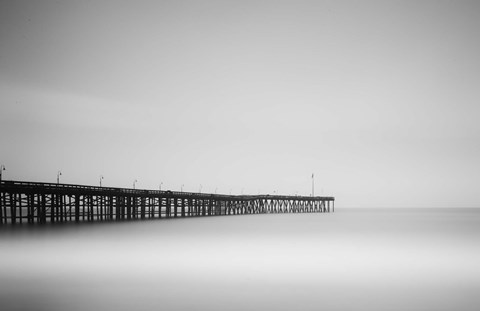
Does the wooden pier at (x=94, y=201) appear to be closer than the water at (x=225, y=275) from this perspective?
No

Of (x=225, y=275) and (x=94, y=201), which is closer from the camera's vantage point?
(x=225, y=275)

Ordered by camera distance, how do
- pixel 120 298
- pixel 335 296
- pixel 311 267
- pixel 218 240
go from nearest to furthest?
pixel 120 298, pixel 335 296, pixel 311 267, pixel 218 240

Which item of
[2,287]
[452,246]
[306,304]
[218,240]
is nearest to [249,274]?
[306,304]

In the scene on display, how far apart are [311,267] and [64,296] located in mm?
11223

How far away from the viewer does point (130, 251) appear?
2641 centimetres

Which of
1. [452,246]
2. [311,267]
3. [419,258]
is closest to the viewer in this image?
[311,267]

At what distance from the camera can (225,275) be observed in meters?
19.1

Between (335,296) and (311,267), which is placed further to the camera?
(311,267)

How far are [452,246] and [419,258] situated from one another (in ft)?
28.0

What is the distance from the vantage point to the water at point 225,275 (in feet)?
46.2

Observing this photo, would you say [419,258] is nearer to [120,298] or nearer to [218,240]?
[218,240]

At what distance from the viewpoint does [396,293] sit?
51.7 ft

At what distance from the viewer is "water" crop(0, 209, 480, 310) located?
14.1m

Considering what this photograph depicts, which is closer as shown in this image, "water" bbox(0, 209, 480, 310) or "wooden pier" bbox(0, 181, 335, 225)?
"water" bbox(0, 209, 480, 310)
